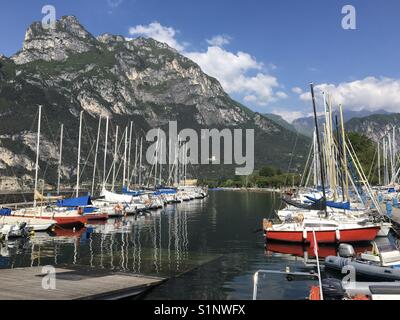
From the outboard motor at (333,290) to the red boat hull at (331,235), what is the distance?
56.3ft

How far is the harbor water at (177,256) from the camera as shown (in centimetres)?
2350

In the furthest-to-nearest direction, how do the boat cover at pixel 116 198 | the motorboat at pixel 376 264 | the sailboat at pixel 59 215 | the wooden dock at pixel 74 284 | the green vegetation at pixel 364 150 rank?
the green vegetation at pixel 364 150
the boat cover at pixel 116 198
the sailboat at pixel 59 215
the motorboat at pixel 376 264
the wooden dock at pixel 74 284

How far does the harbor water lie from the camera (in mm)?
23500

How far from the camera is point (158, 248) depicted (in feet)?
125

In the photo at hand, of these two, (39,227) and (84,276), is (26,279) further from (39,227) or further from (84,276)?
(39,227)

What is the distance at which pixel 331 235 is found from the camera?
125ft

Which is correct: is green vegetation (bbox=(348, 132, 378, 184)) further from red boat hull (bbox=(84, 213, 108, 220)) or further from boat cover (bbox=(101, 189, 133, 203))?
red boat hull (bbox=(84, 213, 108, 220))

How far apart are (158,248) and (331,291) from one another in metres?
20.5

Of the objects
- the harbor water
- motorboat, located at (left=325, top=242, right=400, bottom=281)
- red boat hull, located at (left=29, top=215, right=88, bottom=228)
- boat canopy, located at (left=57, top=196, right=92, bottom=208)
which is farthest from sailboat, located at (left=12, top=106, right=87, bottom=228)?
motorboat, located at (left=325, top=242, right=400, bottom=281)

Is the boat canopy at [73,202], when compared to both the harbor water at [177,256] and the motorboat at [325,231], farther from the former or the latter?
the motorboat at [325,231]

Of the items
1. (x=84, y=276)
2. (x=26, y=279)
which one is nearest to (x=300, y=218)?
(x=84, y=276)

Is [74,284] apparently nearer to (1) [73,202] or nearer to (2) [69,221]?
(2) [69,221]

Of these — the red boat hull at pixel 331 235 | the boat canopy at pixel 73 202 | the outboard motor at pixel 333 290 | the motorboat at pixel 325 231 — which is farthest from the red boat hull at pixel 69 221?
the outboard motor at pixel 333 290
